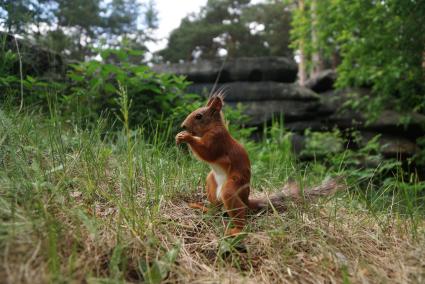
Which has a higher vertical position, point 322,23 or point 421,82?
point 322,23

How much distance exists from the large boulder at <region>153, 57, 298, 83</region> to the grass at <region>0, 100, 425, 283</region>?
24.0 ft

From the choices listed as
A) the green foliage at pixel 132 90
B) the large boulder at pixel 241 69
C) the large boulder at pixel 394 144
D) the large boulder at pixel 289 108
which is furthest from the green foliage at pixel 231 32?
the green foliage at pixel 132 90

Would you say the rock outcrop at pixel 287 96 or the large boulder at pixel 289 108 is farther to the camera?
the large boulder at pixel 289 108

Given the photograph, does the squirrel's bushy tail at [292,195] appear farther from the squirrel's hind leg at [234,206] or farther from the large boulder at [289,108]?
the large boulder at [289,108]

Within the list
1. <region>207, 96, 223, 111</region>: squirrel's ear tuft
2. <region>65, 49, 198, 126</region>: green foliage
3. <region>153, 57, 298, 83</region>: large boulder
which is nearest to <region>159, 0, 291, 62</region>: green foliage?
<region>153, 57, 298, 83</region>: large boulder

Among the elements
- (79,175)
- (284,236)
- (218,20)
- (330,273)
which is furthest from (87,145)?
(218,20)

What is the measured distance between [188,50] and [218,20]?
2956mm

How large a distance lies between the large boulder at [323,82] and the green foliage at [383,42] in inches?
118

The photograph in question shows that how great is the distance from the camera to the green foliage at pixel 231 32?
1586 cm

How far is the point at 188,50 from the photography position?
15820 millimetres

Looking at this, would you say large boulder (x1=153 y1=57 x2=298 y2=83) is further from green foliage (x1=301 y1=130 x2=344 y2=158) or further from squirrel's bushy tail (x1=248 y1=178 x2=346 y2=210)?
squirrel's bushy tail (x1=248 y1=178 x2=346 y2=210)

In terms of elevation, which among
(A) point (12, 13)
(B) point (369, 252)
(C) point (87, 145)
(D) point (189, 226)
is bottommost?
(B) point (369, 252)

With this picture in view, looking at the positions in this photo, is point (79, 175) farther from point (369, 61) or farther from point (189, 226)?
point (369, 61)

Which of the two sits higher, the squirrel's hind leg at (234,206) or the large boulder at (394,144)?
the squirrel's hind leg at (234,206)
